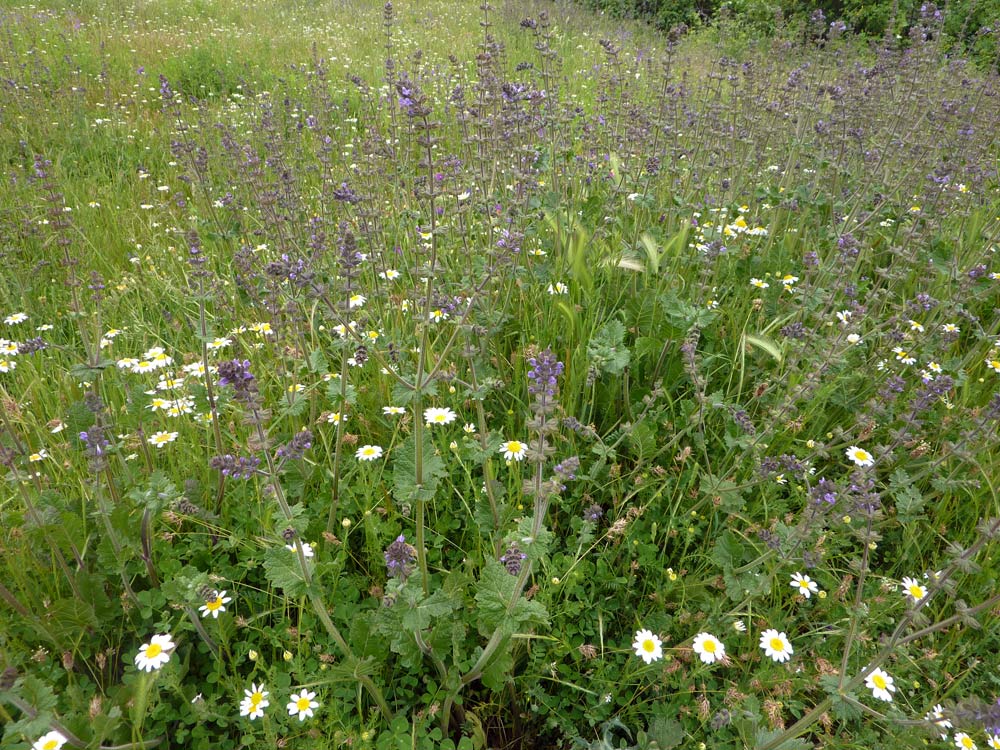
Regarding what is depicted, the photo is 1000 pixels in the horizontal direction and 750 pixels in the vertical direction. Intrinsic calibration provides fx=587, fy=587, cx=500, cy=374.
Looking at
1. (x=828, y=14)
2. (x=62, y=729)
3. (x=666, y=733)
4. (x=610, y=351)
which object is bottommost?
(x=666, y=733)

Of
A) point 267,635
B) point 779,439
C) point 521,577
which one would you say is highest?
point 521,577

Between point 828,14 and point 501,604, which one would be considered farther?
point 828,14

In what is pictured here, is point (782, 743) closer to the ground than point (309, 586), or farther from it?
closer to the ground

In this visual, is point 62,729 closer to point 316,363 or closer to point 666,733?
point 316,363

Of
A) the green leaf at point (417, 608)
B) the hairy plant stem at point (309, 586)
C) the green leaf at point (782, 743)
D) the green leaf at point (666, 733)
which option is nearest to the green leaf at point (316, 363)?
the hairy plant stem at point (309, 586)

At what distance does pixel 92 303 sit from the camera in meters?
3.75

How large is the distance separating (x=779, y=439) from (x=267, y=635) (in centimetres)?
218

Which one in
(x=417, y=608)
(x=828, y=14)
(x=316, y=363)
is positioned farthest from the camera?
(x=828, y=14)

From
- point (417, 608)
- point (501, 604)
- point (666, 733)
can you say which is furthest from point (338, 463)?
point (666, 733)

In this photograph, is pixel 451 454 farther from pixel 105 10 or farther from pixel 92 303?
pixel 105 10

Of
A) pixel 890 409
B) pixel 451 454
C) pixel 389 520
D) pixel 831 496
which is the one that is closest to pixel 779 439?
pixel 890 409

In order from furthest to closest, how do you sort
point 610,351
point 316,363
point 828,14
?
point 828,14 < point 610,351 < point 316,363

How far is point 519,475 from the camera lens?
7.78 feet

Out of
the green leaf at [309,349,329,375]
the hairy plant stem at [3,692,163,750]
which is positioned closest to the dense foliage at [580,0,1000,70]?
the green leaf at [309,349,329,375]
